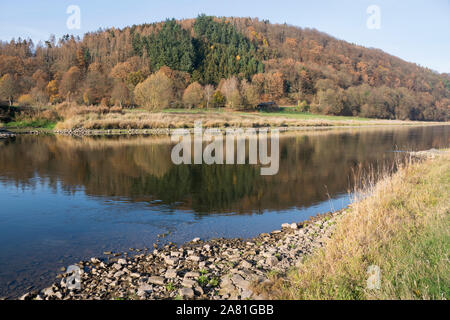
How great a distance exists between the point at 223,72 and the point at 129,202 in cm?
9296

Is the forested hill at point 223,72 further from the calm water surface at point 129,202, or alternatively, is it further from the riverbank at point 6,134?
the calm water surface at point 129,202

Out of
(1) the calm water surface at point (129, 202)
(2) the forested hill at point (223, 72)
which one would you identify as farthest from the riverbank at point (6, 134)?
(2) the forested hill at point (223, 72)

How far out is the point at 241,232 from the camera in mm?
8836

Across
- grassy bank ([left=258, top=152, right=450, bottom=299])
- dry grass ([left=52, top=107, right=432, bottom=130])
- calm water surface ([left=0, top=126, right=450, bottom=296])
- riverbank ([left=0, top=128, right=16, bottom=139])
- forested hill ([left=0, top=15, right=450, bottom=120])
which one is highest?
forested hill ([left=0, top=15, right=450, bottom=120])

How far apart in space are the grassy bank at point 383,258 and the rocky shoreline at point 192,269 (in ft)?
1.65

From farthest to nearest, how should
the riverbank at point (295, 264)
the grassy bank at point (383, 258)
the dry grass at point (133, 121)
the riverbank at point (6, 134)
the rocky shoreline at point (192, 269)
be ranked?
the dry grass at point (133, 121) < the riverbank at point (6, 134) < the rocky shoreline at point (192, 269) < the riverbank at point (295, 264) < the grassy bank at point (383, 258)

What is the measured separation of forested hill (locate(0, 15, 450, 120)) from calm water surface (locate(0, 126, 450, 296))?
129 feet

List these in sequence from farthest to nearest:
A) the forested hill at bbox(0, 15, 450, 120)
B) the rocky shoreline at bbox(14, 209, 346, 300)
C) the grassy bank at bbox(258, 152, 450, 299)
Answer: the forested hill at bbox(0, 15, 450, 120)
the rocky shoreline at bbox(14, 209, 346, 300)
the grassy bank at bbox(258, 152, 450, 299)

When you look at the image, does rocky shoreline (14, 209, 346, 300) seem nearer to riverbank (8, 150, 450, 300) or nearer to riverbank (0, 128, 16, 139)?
riverbank (8, 150, 450, 300)

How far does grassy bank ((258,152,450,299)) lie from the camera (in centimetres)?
463

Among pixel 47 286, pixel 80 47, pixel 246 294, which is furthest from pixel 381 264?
pixel 80 47

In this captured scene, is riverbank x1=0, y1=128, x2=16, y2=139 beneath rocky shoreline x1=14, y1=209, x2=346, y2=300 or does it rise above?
above

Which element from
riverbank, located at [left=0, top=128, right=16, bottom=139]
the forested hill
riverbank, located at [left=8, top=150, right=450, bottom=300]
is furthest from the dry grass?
riverbank, located at [left=8, top=150, right=450, bottom=300]

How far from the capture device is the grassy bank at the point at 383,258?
463 centimetres
